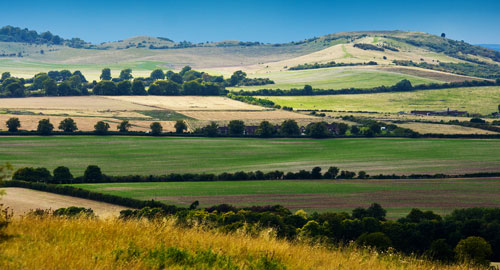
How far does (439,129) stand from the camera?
10806cm

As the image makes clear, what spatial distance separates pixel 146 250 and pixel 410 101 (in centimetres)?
16347

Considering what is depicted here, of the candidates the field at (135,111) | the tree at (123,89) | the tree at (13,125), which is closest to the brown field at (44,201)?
the tree at (13,125)

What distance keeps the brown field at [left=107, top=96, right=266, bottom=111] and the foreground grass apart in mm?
122461

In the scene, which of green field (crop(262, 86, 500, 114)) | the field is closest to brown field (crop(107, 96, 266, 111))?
the field

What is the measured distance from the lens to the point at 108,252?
12703 mm

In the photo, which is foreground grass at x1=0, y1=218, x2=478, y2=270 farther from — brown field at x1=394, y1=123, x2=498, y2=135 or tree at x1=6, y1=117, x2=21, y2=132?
brown field at x1=394, y1=123, x2=498, y2=135

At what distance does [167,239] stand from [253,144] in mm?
80352

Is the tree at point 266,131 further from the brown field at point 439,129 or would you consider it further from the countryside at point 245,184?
the brown field at point 439,129

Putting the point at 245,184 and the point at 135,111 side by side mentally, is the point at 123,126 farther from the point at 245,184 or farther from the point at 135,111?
the point at 245,184

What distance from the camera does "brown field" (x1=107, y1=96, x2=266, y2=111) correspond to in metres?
141

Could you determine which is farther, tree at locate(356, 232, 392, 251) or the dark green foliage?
the dark green foliage

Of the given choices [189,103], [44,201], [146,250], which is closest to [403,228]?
[146,250]

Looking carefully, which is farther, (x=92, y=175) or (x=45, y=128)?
(x=45, y=128)

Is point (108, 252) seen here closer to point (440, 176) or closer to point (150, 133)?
point (440, 176)
